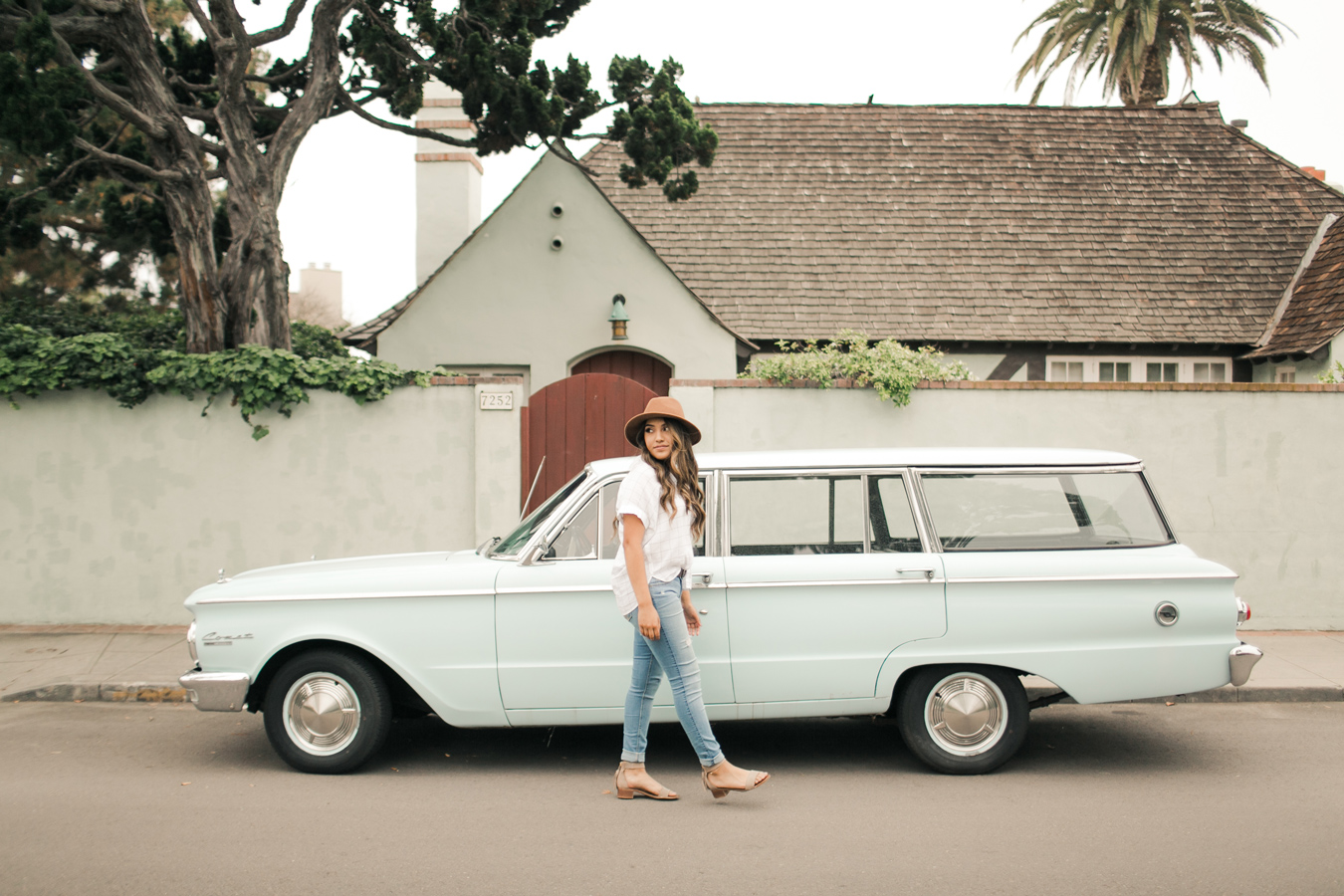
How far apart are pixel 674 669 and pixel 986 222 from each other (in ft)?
41.3

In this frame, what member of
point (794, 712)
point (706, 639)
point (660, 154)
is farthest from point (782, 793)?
point (660, 154)

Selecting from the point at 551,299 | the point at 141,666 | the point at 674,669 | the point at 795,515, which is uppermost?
the point at 551,299

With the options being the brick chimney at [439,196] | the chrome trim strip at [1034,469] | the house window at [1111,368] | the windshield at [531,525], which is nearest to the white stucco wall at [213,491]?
the windshield at [531,525]

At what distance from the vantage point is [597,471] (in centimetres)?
541

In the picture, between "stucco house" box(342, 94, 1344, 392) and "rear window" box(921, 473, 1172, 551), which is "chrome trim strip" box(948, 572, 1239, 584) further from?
"stucco house" box(342, 94, 1344, 392)

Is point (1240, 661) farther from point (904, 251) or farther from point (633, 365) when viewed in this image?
point (904, 251)

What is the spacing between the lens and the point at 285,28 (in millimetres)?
10508

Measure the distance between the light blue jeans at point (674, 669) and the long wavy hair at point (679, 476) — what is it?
0.35 meters

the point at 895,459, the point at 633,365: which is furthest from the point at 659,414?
the point at 633,365

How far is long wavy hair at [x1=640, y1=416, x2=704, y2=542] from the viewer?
483cm

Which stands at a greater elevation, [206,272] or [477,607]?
[206,272]

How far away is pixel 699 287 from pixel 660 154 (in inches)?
157

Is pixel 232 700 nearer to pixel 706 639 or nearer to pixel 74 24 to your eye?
pixel 706 639

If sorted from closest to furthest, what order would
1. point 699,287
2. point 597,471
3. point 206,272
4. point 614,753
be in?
1. point 597,471
2. point 614,753
3. point 206,272
4. point 699,287
